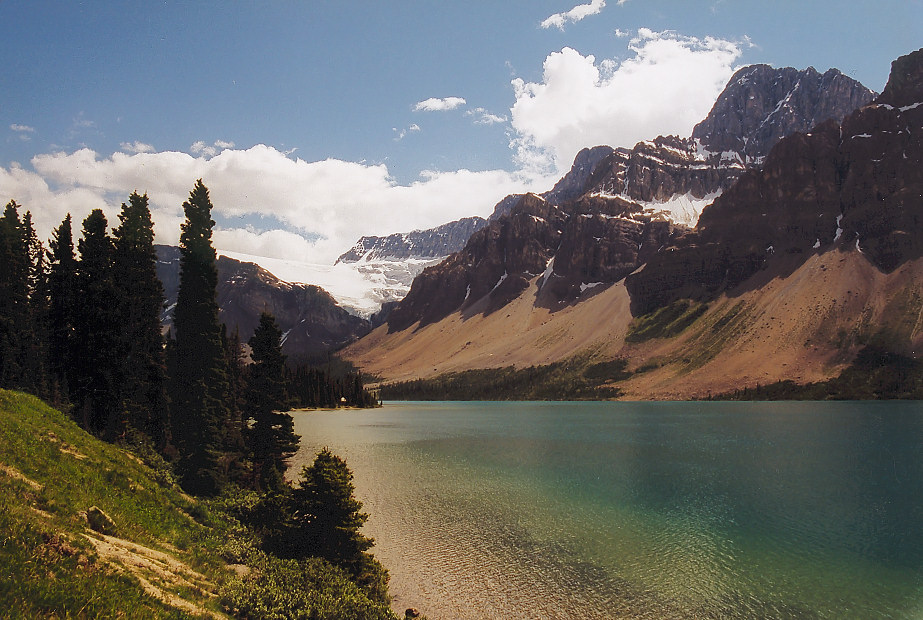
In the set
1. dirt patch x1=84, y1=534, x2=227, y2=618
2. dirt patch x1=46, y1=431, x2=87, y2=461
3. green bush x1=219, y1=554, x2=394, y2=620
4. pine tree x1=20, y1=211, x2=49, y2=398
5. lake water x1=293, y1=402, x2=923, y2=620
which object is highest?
pine tree x1=20, y1=211, x2=49, y2=398

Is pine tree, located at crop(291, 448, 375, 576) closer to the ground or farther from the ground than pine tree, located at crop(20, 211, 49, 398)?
closer to the ground

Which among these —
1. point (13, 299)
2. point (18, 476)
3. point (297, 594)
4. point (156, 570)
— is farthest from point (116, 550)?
point (13, 299)

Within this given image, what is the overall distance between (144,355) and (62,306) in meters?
14.0

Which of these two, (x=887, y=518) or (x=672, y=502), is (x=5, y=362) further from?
(x=887, y=518)

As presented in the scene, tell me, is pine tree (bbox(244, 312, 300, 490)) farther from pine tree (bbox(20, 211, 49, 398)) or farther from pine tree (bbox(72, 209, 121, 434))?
pine tree (bbox(20, 211, 49, 398))

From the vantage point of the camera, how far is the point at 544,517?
39.6m

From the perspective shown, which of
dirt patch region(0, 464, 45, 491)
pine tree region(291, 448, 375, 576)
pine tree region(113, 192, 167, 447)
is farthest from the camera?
pine tree region(113, 192, 167, 447)

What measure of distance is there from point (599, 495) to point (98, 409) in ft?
145

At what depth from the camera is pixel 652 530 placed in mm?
36062

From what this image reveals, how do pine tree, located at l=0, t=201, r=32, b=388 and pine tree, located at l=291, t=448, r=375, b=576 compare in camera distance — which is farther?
pine tree, located at l=0, t=201, r=32, b=388

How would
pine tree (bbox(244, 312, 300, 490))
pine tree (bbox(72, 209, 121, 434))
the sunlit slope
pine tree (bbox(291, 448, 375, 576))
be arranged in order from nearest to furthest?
the sunlit slope
pine tree (bbox(291, 448, 375, 576))
pine tree (bbox(244, 312, 300, 490))
pine tree (bbox(72, 209, 121, 434))

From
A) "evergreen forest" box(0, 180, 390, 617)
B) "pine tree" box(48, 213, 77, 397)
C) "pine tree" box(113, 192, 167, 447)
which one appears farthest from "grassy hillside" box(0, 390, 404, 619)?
"pine tree" box(48, 213, 77, 397)

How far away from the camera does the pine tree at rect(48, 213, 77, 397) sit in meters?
48.4

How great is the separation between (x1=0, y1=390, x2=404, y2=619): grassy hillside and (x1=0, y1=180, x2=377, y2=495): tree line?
903cm
